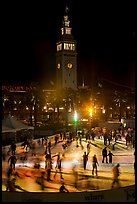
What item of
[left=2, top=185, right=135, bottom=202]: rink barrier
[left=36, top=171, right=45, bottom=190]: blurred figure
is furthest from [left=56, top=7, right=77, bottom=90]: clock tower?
[left=2, top=185, right=135, bottom=202]: rink barrier

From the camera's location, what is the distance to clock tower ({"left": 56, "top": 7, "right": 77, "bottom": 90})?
10384 centimetres

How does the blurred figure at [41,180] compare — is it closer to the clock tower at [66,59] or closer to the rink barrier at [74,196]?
the rink barrier at [74,196]

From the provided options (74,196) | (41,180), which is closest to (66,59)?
(41,180)

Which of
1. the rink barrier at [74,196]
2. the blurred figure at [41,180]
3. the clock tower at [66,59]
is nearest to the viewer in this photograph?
the rink barrier at [74,196]

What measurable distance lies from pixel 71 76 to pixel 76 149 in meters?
74.6

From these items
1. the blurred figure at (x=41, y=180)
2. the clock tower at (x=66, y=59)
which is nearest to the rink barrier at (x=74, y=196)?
the blurred figure at (x=41, y=180)

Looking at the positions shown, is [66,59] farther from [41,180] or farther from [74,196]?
[74,196]

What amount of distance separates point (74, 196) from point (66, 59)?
93.0m

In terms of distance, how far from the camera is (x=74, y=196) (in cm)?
1384

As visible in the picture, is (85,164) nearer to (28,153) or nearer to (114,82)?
(28,153)

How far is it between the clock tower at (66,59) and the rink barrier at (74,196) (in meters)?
88.7

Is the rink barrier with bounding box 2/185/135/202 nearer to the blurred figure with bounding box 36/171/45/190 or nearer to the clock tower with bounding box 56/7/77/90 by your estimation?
the blurred figure with bounding box 36/171/45/190

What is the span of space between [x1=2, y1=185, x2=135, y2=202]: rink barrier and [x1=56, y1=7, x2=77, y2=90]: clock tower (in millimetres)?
88677

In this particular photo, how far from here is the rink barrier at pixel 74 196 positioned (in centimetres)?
1372
